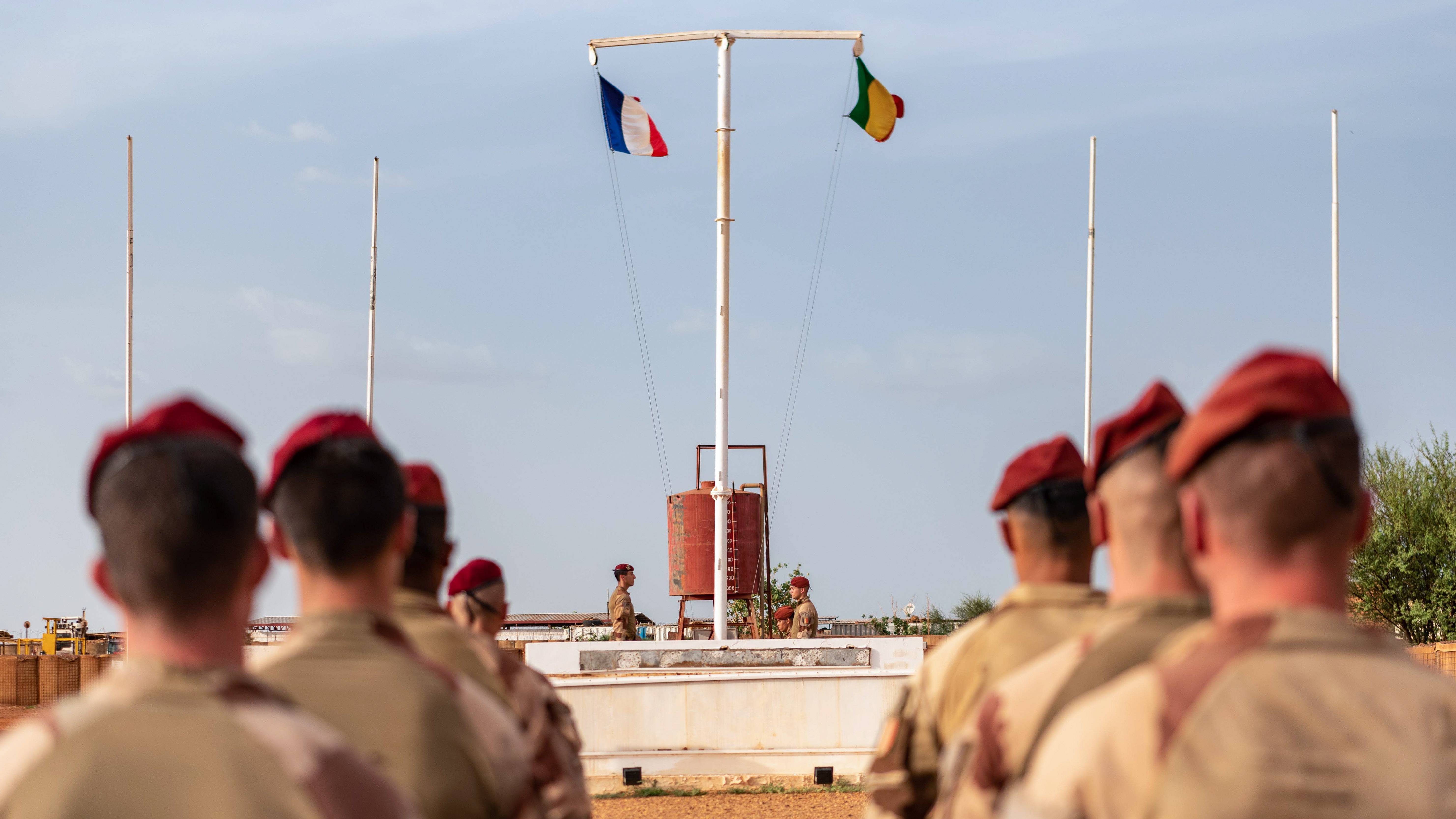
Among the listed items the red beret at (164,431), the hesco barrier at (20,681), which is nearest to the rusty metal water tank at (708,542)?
the hesco barrier at (20,681)

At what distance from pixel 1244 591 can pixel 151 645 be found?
1558 mm

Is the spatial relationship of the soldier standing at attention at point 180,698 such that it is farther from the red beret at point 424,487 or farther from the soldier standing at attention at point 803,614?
the soldier standing at attention at point 803,614

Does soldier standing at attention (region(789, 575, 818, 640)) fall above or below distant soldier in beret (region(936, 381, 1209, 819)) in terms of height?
below

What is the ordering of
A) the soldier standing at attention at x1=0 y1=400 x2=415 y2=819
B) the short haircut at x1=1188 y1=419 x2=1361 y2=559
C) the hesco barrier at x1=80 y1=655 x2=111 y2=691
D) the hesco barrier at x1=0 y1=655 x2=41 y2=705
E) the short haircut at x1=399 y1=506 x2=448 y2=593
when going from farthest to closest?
1. the hesco barrier at x1=0 y1=655 x2=41 y2=705
2. the hesco barrier at x1=80 y1=655 x2=111 y2=691
3. the short haircut at x1=399 y1=506 x2=448 y2=593
4. the short haircut at x1=1188 y1=419 x2=1361 y2=559
5. the soldier standing at attention at x1=0 y1=400 x2=415 y2=819

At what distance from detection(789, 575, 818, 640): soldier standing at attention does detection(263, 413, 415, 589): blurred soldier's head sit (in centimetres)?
1613

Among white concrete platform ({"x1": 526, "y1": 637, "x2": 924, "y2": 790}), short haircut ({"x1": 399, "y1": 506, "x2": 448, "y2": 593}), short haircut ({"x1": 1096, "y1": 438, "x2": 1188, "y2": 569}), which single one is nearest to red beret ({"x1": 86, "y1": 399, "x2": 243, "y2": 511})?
short haircut ({"x1": 1096, "y1": 438, "x2": 1188, "y2": 569})

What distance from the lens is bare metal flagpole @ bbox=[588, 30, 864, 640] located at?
63.5 ft

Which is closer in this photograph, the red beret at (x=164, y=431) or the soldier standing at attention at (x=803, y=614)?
the red beret at (x=164, y=431)

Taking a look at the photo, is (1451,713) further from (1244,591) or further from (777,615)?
(777,615)

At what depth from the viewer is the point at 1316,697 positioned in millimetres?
1893

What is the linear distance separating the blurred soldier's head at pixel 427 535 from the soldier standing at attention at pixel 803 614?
1471cm

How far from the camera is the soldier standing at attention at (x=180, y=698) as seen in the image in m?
1.74

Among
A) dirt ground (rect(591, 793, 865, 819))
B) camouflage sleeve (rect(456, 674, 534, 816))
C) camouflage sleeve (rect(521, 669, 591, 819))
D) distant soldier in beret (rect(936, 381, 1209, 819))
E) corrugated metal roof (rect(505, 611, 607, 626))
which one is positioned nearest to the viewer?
distant soldier in beret (rect(936, 381, 1209, 819))

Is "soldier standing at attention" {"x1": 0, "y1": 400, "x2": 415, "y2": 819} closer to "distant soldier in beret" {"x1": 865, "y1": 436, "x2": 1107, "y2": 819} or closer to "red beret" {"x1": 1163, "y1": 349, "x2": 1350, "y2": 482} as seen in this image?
"red beret" {"x1": 1163, "y1": 349, "x2": 1350, "y2": 482}
